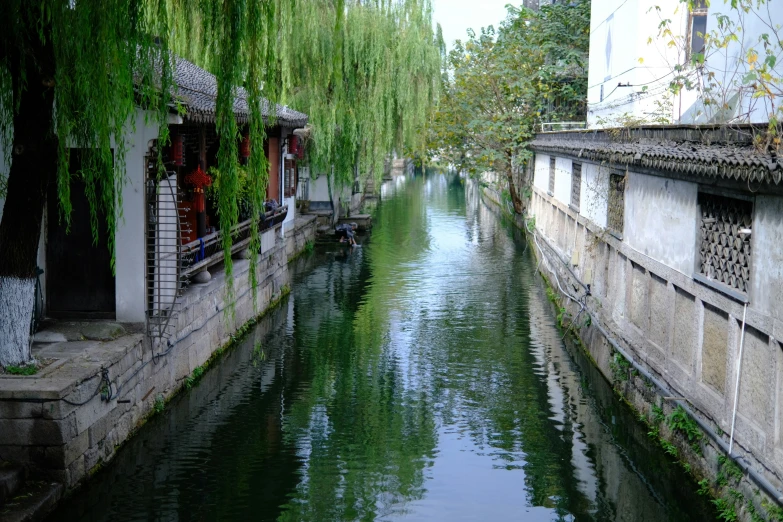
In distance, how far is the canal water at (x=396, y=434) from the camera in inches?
371

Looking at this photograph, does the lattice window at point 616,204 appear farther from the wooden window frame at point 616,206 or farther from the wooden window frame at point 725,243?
the wooden window frame at point 725,243

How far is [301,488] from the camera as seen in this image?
9844 millimetres

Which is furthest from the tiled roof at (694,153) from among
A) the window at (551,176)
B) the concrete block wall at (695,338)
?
the window at (551,176)

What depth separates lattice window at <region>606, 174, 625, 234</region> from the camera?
15.4 m

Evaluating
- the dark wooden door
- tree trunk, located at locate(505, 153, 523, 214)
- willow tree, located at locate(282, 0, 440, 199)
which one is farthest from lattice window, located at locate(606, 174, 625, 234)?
tree trunk, located at locate(505, 153, 523, 214)

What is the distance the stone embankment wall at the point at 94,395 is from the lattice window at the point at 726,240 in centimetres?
578

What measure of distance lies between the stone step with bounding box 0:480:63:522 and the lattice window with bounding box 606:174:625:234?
10091 mm

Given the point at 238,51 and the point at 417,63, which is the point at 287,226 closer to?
the point at 417,63

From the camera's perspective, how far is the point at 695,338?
10.4 m

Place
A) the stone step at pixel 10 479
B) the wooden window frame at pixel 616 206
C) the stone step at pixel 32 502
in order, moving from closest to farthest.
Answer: the stone step at pixel 32 502 < the stone step at pixel 10 479 < the wooden window frame at pixel 616 206

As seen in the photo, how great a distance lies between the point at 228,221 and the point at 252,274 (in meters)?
0.68

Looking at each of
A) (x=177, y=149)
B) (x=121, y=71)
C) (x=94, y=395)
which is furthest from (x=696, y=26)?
(x=94, y=395)

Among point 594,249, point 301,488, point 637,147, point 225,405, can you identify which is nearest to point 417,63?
point 594,249

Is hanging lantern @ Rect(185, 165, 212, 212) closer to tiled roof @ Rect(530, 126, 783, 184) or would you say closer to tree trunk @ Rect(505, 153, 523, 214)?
tiled roof @ Rect(530, 126, 783, 184)
